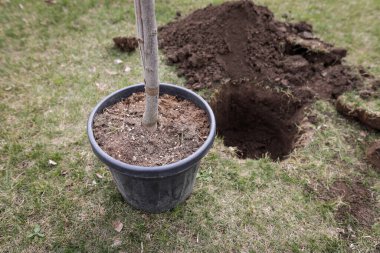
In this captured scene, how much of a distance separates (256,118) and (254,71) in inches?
22.4

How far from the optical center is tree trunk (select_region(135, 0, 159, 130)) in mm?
1640

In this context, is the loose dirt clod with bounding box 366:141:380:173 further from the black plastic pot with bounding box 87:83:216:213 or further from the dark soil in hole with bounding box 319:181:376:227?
the black plastic pot with bounding box 87:83:216:213

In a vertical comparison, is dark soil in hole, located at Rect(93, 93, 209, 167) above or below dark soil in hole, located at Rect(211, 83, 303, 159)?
above

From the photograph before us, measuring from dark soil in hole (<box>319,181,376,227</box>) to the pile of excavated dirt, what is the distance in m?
0.68

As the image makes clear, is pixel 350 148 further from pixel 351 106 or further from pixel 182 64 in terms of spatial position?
pixel 182 64

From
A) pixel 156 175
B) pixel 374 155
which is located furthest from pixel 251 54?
pixel 156 175

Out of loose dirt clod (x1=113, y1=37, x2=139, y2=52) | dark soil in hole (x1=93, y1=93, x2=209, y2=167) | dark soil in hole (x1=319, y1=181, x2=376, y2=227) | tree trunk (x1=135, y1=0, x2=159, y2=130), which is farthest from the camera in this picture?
loose dirt clod (x1=113, y1=37, x2=139, y2=52)

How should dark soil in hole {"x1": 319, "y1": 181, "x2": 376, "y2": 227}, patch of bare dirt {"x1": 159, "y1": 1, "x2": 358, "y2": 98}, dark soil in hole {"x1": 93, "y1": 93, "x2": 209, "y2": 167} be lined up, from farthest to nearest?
patch of bare dirt {"x1": 159, "y1": 1, "x2": 358, "y2": 98} → dark soil in hole {"x1": 319, "y1": 181, "x2": 376, "y2": 227} → dark soil in hole {"x1": 93, "y1": 93, "x2": 209, "y2": 167}

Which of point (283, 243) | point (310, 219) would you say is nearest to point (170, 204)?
point (283, 243)

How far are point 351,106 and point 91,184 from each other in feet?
8.98

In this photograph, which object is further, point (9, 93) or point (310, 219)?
point (9, 93)

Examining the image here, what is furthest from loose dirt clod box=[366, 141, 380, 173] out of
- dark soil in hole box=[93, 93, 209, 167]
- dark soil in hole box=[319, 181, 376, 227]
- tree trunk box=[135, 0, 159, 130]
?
tree trunk box=[135, 0, 159, 130]

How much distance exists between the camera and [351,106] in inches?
127

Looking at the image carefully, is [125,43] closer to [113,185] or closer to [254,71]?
[254,71]
